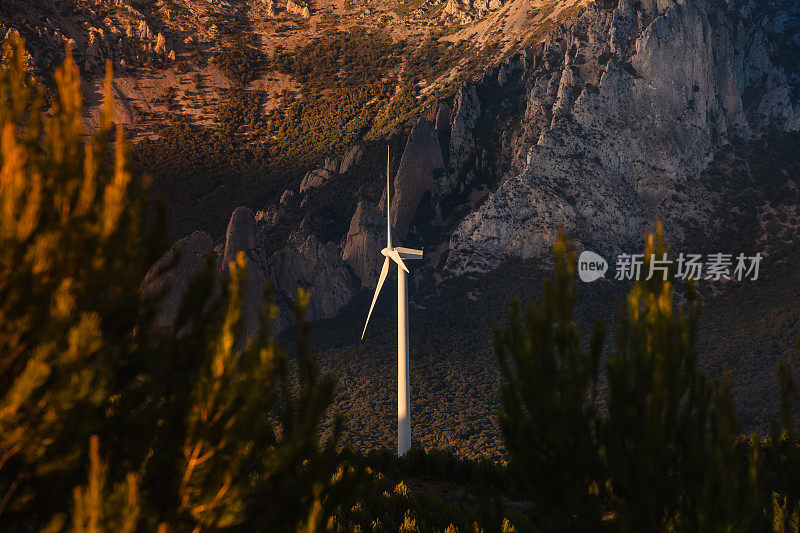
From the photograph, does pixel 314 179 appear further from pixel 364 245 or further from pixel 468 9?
pixel 468 9

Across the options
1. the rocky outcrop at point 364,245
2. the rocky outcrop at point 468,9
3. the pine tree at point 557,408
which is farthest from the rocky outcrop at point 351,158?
the pine tree at point 557,408

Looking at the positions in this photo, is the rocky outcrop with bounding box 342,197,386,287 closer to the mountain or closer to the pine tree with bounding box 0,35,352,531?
the mountain

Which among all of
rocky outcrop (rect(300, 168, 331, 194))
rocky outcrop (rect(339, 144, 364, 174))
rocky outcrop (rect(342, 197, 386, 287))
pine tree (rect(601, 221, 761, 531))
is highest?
rocky outcrop (rect(339, 144, 364, 174))

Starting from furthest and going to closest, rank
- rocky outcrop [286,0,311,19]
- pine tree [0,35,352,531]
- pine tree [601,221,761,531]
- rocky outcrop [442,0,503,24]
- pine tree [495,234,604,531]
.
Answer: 1. rocky outcrop [286,0,311,19]
2. rocky outcrop [442,0,503,24]
3. pine tree [495,234,604,531]
4. pine tree [601,221,761,531]
5. pine tree [0,35,352,531]

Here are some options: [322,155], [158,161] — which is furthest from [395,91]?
[158,161]

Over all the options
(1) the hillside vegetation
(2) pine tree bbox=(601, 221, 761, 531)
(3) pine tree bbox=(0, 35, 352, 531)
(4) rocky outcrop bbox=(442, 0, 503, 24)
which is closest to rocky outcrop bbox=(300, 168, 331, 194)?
(4) rocky outcrop bbox=(442, 0, 503, 24)

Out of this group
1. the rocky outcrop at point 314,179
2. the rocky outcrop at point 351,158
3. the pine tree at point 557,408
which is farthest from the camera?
the rocky outcrop at point 351,158

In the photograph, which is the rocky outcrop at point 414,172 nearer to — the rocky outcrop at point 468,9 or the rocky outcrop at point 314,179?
the rocky outcrop at point 314,179

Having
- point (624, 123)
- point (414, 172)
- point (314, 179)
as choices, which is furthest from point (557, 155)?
point (314, 179)
